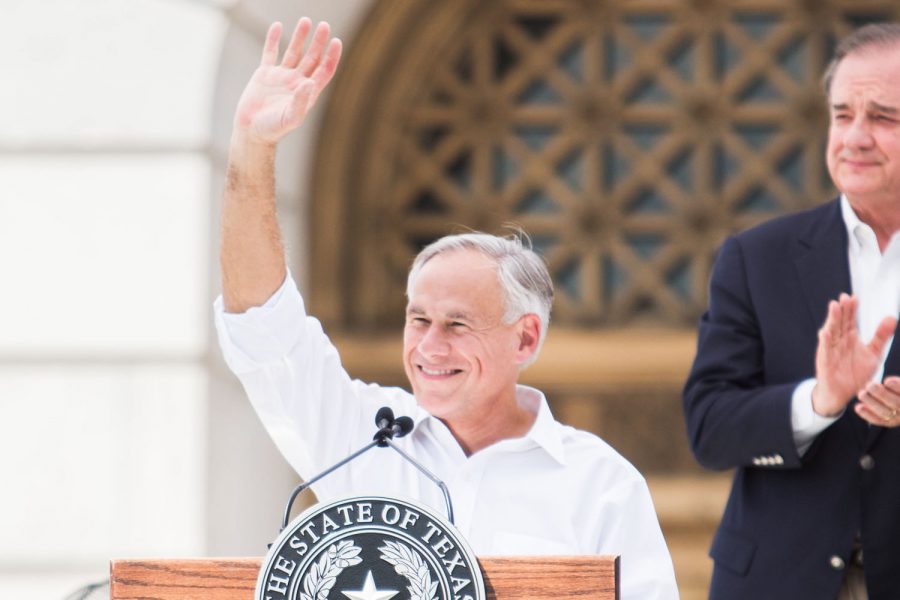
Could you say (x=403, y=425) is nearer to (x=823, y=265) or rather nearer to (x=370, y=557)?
(x=370, y=557)

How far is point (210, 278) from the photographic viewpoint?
4.98m

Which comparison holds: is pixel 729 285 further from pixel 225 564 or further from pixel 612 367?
pixel 612 367

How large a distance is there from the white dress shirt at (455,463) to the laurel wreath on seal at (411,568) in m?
0.53

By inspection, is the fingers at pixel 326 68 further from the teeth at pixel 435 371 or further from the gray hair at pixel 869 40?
the gray hair at pixel 869 40

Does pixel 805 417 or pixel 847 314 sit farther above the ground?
pixel 847 314

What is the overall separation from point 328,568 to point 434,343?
0.70 meters

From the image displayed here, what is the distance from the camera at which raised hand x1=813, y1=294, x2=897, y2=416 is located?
2.95 m

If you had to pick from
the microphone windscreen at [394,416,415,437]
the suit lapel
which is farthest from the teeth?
the suit lapel

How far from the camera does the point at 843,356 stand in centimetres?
302

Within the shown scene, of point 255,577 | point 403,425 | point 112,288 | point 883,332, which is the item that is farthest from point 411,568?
point 112,288

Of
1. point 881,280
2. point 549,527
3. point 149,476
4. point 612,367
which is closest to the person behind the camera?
point 549,527

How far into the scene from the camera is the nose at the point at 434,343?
284cm

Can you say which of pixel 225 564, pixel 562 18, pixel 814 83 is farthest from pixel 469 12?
pixel 225 564

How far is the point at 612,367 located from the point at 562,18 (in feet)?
3.75
